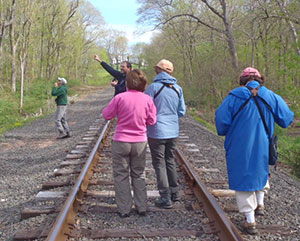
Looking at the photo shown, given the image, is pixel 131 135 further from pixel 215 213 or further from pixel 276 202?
pixel 276 202

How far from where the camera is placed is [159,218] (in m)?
4.31

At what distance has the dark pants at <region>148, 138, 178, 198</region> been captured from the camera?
182 inches

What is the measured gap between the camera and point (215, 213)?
4.10m

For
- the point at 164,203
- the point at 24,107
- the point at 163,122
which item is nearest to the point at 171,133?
the point at 163,122

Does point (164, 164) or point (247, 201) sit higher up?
point (164, 164)

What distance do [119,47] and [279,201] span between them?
102934 millimetres

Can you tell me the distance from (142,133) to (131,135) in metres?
0.15

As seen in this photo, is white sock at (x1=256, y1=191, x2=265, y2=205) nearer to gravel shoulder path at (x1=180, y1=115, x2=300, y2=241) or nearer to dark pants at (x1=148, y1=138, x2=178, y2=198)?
gravel shoulder path at (x1=180, y1=115, x2=300, y2=241)

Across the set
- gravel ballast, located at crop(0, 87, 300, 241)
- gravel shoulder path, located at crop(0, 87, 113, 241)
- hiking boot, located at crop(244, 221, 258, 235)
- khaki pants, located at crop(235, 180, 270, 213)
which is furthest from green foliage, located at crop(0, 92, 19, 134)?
hiking boot, located at crop(244, 221, 258, 235)

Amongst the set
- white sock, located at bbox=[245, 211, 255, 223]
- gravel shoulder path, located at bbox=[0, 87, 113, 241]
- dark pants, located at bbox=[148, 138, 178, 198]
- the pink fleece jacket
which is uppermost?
the pink fleece jacket

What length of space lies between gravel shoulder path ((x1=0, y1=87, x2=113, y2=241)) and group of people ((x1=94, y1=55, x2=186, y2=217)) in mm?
1428

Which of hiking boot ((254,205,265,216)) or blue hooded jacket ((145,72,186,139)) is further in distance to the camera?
blue hooded jacket ((145,72,186,139))

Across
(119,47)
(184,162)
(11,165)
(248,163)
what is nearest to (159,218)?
(248,163)

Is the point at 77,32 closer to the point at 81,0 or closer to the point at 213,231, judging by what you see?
the point at 81,0
